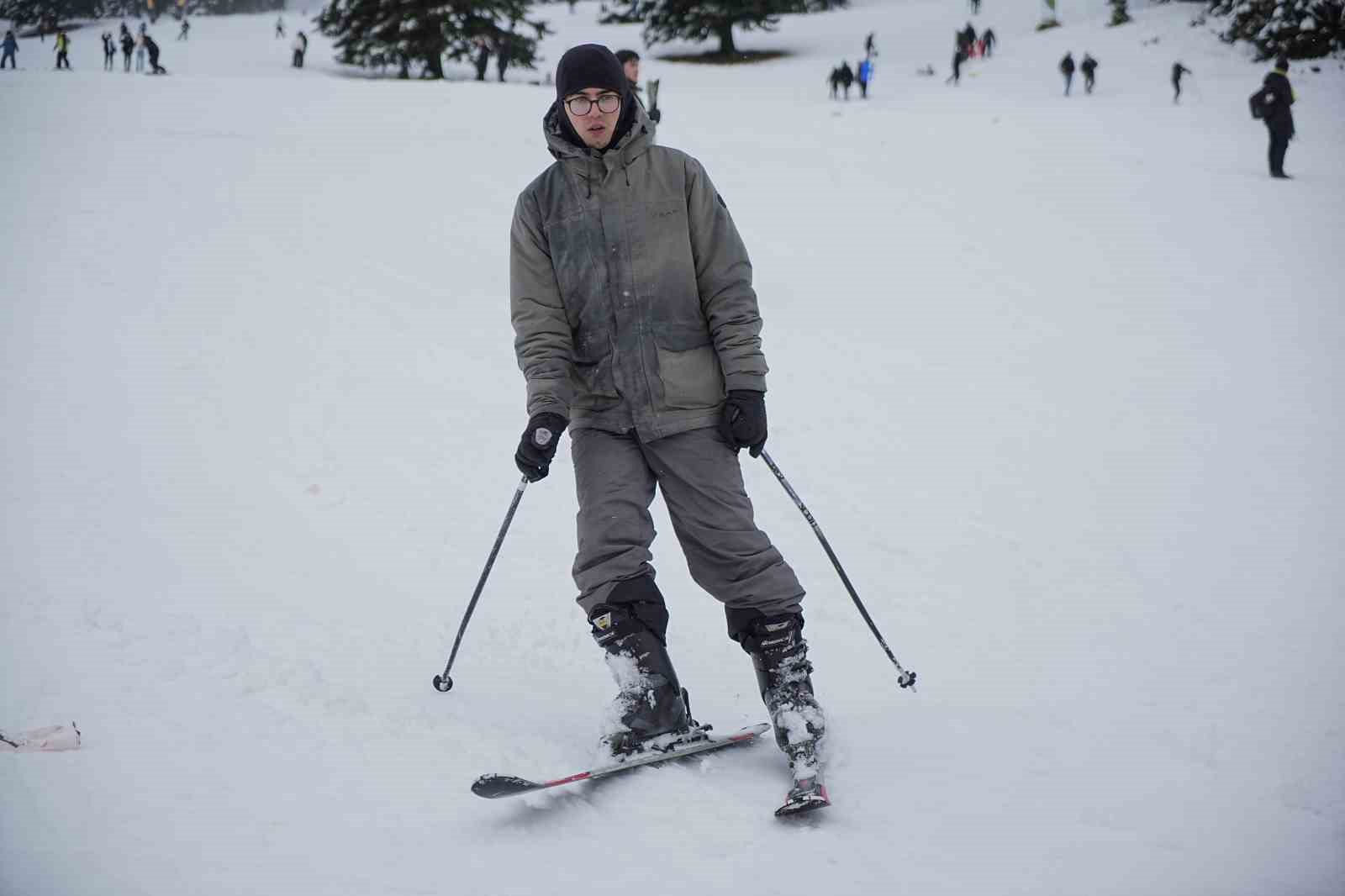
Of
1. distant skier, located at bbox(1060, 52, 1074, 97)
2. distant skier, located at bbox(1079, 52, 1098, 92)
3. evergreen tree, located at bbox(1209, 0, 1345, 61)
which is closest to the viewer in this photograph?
distant skier, located at bbox(1079, 52, 1098, 92)

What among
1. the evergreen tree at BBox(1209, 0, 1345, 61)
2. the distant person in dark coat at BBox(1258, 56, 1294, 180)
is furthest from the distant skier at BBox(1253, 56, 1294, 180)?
the evergreen tree at BBox(1209, 0, 1345, 61)

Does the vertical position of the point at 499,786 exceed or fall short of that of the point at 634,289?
it falls short

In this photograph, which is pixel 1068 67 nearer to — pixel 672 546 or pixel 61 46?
pixel 672 546

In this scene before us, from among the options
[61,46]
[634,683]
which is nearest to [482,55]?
[61,46]

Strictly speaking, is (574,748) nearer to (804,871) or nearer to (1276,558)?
(804,871)

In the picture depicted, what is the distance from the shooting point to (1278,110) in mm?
13633

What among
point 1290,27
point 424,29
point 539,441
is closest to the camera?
point 539,441

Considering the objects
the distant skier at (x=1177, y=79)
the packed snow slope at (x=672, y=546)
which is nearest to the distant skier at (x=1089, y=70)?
the distant skier at (x=1177, y=79)

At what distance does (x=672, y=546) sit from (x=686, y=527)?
7.21 ft

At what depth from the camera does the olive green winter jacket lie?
2969mm

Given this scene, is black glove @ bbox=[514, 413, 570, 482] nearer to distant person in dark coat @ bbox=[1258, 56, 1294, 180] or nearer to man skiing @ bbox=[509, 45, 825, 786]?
man skiing @ bbox=[509, 45, 825, 786]

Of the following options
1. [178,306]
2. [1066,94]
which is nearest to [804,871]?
[178,306]

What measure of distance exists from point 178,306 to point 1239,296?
389 inches

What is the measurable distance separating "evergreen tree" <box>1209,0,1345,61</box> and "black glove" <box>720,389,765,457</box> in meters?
26.9
